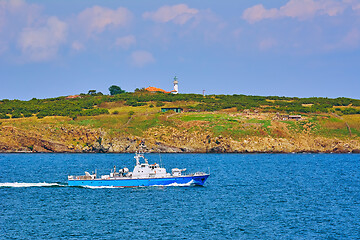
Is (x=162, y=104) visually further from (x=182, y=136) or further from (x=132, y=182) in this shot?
(x=132, y=182)

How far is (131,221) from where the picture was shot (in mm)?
47969

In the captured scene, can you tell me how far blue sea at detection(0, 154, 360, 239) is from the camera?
43656 mm

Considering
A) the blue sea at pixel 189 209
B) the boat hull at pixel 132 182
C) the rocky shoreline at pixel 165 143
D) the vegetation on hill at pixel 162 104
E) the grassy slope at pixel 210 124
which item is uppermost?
the vegetation on hill at pixel 162 104

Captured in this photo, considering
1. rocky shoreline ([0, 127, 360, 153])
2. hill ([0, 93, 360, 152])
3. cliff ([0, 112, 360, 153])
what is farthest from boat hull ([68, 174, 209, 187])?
cliff ([0, 112, 360, 153])

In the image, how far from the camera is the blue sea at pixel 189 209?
43656mm

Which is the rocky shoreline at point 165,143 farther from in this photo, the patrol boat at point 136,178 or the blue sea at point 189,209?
the patrol boat at point 136,178

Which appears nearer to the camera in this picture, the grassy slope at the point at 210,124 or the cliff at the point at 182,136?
the cliff at the point at 182,136

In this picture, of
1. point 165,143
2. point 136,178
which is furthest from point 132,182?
point 165,143

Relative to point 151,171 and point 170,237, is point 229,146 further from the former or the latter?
point 170,237

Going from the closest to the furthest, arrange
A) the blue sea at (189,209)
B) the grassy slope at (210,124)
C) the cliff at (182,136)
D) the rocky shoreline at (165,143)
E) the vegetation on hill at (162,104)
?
the blue sea at (189,209), the rocky shoreline at (165,143), the cliff at (182,136), the grassy slope at (210,124), the vegetation on hill at (162,104)

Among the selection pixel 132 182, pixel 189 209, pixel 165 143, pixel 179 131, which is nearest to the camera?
pixel 189 209

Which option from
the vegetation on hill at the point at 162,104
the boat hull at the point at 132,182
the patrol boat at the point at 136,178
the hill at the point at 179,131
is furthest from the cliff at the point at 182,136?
the patrol boat at the point at 136,178

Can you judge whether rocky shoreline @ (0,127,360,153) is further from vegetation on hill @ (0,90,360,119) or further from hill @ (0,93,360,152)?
vegetation on hill @ (0,90,360,119)

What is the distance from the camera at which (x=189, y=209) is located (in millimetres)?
53625
